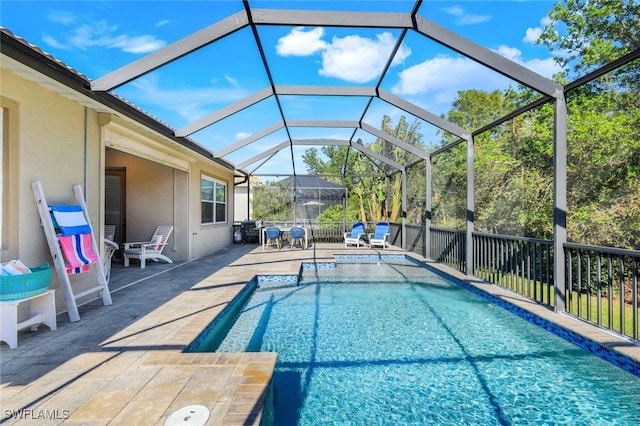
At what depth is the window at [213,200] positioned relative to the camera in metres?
10.4

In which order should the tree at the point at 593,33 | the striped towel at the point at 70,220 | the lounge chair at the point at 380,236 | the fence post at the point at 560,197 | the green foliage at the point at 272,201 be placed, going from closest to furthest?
the striped towel at the point at 70,220 < the fence post at the point at 560,197 < the tree at the point at 593,33 < the lounge chair at the point at 380,236 < the green foliage at the point at 272,201

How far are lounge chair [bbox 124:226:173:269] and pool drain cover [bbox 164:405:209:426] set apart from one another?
628 cm

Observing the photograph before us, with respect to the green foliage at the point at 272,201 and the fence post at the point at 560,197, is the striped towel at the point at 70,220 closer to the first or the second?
the fence post at the point at 560,197

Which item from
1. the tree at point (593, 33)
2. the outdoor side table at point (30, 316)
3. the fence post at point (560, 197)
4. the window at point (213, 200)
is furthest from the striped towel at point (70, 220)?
the tree at point (593, 33)

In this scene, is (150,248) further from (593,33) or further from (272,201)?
(593,33)

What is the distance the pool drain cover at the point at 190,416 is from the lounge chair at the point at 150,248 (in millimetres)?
6280

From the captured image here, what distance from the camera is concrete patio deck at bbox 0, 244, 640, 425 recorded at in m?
2.18

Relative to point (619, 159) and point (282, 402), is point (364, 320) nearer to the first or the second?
point (282, 402)

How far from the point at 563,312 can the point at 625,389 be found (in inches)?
62.7

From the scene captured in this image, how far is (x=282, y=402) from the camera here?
283 centimetres

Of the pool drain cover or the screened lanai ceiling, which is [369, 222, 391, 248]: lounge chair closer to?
the screened lanai ceiling

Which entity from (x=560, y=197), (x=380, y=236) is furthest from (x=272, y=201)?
(x=560, y=197)

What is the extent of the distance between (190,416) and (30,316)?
2.83 m

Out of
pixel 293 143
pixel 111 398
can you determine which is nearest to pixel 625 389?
pixel 111 398
